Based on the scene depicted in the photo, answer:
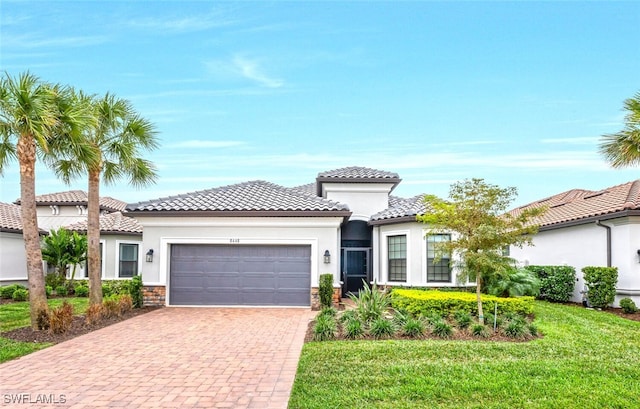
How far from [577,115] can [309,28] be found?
427 inches

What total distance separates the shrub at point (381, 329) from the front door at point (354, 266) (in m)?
9.24

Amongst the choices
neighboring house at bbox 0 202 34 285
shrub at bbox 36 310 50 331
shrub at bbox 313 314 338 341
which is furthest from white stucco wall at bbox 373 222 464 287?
neighboring house at bbox 0 202 34 285

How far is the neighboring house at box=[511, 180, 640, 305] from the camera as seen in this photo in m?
14.2

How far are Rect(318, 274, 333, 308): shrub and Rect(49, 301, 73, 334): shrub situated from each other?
282 inches

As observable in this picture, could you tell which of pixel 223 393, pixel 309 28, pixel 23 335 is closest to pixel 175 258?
pixel 23 335

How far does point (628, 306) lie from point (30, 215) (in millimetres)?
16736

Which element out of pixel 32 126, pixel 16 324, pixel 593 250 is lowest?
pixel 16 324

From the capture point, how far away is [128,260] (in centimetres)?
2211

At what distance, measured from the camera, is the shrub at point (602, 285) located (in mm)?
14266

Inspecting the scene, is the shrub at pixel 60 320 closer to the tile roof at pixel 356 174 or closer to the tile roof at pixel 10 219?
the tile roof at pixel 356 174

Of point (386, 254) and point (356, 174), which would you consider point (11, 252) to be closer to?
point (356, 174)

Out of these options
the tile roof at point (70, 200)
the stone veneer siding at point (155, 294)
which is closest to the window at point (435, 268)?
the stone veneer siding at point (155, 294)

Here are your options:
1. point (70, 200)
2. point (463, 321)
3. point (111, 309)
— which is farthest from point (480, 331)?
point (70, 200)

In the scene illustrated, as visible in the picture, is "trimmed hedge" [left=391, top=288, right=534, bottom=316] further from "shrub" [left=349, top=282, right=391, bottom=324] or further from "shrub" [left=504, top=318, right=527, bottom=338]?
"shrub" [left=504, top=318, right=527, bottom=338]
